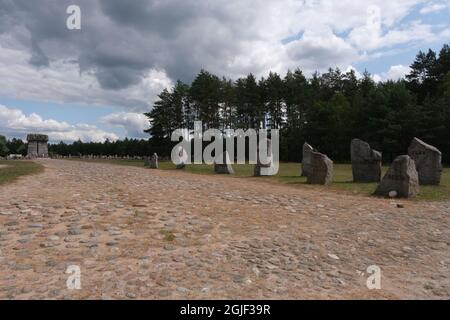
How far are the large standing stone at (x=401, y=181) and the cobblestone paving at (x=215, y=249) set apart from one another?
2321 mm

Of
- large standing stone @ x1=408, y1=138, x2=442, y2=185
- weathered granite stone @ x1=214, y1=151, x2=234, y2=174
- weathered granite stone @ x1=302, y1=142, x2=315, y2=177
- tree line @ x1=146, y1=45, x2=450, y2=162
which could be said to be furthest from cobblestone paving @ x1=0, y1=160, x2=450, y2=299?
tree line @ x1=146, y1=45, x2=450, y2=162

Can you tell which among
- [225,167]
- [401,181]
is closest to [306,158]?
[225,167]

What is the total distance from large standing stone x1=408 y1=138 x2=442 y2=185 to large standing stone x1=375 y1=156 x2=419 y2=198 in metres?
3.56

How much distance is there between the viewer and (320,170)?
601 inches

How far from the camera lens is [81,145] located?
11069cm

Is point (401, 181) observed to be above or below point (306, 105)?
below

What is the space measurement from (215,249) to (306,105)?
5365 cm

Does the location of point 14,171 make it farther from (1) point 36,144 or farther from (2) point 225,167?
(1) point 36,144

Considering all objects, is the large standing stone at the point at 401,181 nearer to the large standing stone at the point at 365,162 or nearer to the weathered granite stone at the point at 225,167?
the large standing stone at the point at 365,162

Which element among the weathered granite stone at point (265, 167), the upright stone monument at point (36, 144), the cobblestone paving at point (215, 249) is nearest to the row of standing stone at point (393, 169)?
the cobblestone paving at point (215, 249)

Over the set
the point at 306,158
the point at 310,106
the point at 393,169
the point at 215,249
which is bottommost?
the point at 215,249

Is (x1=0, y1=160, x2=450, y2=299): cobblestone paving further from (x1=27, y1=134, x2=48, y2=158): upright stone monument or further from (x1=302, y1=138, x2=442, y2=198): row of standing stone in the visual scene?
(x1=27, y1=134, x2=48, y2=158): upright stone monument
